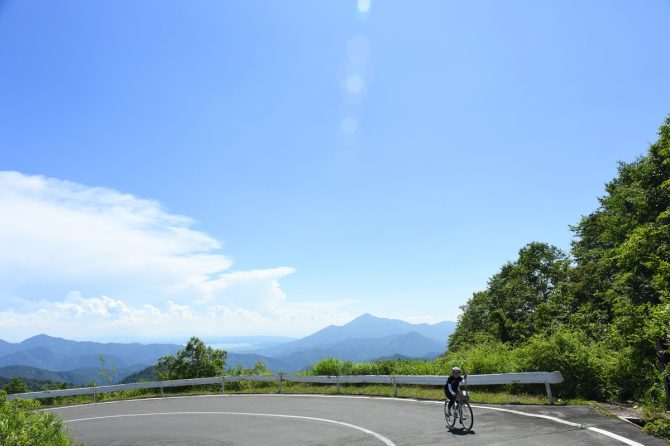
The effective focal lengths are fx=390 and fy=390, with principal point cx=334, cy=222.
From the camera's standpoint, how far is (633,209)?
26.4 m

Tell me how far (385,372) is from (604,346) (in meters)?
9.23

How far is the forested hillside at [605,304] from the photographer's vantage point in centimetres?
1053

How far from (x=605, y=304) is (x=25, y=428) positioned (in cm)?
3571

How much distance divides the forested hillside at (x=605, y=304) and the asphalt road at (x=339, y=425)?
173 cm

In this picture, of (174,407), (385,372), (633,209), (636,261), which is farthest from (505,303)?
(174,407)

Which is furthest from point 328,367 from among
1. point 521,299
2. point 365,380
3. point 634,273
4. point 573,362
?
point 521,299

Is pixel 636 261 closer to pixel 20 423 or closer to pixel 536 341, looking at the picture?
pixel 536 341

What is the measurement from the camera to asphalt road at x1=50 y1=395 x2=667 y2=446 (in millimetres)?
8258

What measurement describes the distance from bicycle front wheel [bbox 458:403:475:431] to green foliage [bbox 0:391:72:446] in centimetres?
860

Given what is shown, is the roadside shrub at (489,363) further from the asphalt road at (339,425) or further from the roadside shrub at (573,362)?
the asphalt road at (339,425)

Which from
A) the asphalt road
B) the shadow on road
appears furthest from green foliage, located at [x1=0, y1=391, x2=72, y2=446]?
the shadow on road

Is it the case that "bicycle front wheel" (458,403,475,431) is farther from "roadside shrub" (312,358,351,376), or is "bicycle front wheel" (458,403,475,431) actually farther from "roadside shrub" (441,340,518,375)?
"roadside shrub" (312,358,351,376)

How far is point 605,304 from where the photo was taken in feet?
100

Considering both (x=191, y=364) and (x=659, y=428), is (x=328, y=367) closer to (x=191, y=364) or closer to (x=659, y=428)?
(x=191, y=364)
